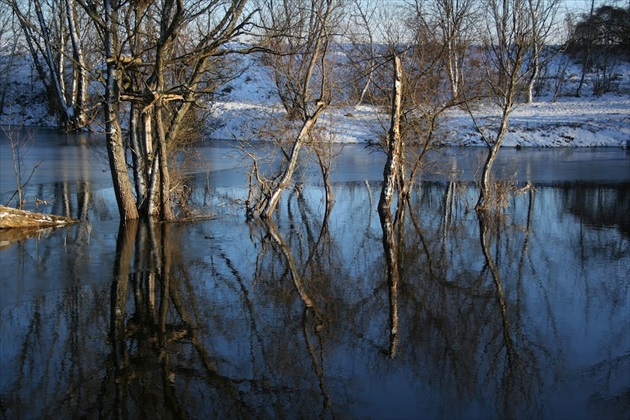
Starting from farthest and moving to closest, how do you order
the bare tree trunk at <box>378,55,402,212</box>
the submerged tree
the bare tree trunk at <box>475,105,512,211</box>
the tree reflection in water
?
the bare tree trunk at <box>475,105,512,211</box>
the bare tree trunk at <box>378,55,402,212</box>
the submerged tree
the tree reflection in water

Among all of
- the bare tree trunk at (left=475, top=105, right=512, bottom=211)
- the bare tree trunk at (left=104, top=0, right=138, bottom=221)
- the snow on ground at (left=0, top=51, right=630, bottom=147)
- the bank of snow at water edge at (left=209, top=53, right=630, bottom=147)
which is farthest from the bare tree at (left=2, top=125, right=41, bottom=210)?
the bank of snow at water edge at (left=209, top=53, right=630, bottom=147)

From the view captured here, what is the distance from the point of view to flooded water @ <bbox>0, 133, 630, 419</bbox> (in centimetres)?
525

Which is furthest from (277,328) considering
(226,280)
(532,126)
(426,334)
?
(532,126)

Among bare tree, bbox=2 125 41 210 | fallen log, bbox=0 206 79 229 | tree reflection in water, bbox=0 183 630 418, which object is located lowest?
tree reflection in water, bbox=0 183 630 418

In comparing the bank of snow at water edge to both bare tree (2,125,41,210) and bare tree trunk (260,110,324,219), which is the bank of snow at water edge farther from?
bare tree trunk (260,110,324,219)

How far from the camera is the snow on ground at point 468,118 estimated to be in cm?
3388

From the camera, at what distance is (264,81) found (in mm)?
51938

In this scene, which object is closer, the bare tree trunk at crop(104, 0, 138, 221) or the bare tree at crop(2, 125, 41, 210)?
the bare tree trunk at crop(104, 0, 138, 221)

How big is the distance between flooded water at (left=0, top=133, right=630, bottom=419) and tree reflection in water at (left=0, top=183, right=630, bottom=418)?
2 cm

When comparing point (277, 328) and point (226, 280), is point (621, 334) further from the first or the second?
point (226, 280)

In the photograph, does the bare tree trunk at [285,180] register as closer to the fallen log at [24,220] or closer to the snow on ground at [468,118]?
the fallen log at [24,220]

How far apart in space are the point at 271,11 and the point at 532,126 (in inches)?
Result: 873

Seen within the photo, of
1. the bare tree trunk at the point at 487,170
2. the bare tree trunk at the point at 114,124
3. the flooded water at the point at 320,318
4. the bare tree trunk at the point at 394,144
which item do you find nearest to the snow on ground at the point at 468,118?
the bare tree trunk at the point at 487,170

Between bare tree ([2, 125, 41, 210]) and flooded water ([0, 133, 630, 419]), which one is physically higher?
bare tree ([2, 125, 41, 210])
